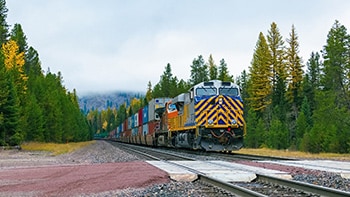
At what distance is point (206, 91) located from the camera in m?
22.1

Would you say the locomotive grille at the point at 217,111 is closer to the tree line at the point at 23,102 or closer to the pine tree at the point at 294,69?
the tree line at the point at 23,102

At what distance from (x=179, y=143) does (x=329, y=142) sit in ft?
50.9

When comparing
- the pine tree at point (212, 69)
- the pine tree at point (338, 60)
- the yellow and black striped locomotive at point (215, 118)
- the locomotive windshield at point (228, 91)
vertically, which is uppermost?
the pine tree at point (212, 69)

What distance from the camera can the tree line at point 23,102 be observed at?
35750mm

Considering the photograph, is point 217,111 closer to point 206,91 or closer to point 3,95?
point 206,91

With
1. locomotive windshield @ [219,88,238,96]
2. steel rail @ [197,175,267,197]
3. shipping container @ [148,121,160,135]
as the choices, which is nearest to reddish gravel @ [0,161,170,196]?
steel rail @ [197,175,267,197]

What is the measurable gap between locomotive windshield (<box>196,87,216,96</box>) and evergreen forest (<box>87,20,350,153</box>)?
1457 cm

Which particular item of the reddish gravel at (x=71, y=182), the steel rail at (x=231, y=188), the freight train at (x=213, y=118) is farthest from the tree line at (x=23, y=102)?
the steel rail at (x=231, y=188)

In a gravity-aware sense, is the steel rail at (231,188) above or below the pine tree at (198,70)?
below

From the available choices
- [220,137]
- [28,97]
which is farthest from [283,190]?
[28,97]

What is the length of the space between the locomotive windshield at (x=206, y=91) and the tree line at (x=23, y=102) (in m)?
18.1

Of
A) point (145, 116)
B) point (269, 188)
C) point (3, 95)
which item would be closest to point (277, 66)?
point (145, 116)

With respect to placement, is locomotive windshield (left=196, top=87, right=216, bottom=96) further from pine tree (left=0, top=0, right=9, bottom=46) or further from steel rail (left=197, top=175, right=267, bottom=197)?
pine tree (left=0, top=0, right=9, bottom=46)

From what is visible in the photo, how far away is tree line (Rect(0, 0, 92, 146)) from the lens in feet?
117
